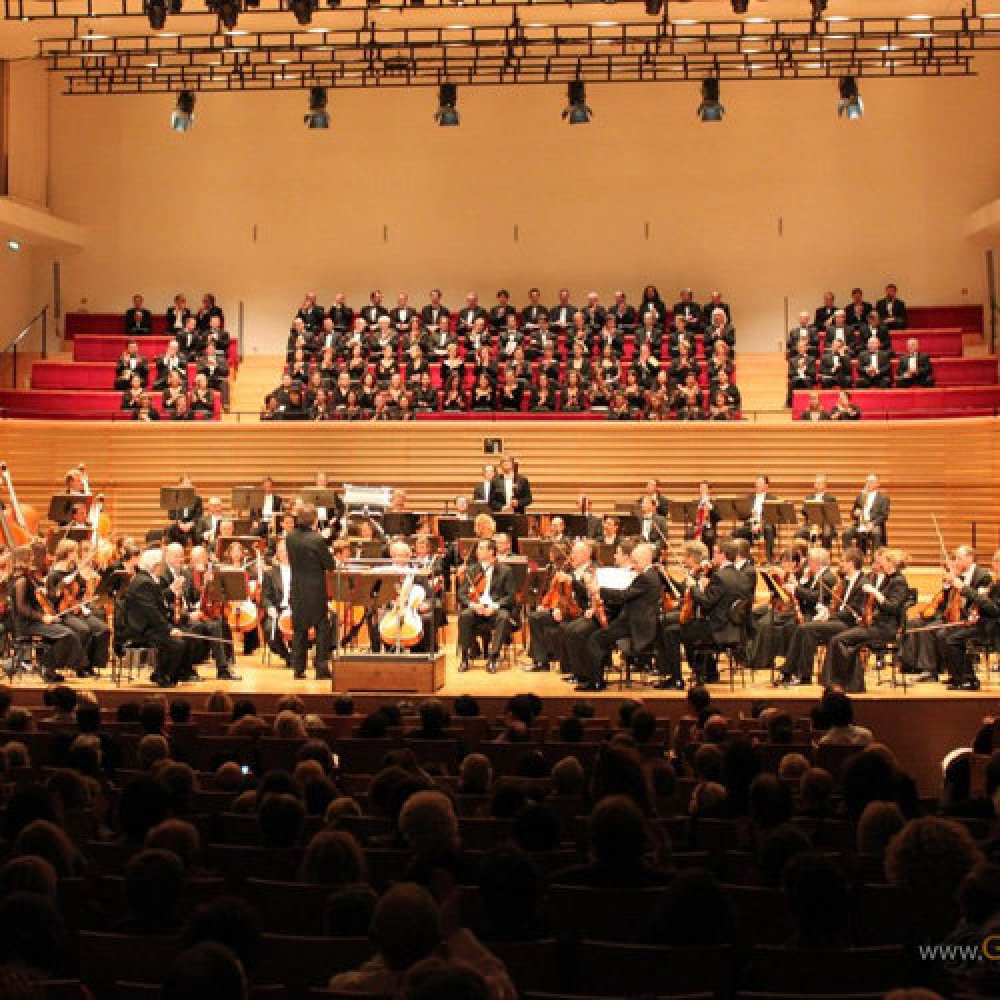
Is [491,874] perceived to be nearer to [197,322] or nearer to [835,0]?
[835,0]

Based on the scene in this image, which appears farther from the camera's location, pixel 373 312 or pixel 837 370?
pixel 373 312

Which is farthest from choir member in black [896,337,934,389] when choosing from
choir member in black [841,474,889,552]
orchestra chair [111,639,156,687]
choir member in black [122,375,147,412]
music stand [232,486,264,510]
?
orchestra chair [111,639,156,687]

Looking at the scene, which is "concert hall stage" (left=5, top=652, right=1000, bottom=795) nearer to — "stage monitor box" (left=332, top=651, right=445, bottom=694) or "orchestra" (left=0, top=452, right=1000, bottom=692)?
"stage monitor box" (left=332, top=651, right=445, bottom=694)

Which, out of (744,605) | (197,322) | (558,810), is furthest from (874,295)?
(558,810)

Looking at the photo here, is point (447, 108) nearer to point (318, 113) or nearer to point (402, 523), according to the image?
point (318, 113)

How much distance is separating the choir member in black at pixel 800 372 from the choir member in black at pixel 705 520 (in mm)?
3774

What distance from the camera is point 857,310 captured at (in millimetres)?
23312

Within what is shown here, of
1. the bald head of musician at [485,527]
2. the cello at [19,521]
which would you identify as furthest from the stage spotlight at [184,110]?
the bald head of musician at [485,527]

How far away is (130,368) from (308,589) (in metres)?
10.6

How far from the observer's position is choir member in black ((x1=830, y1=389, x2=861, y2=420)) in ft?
69.9

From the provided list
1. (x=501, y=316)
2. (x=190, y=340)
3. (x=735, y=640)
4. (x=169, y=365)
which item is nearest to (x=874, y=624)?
(x=735, y=640)

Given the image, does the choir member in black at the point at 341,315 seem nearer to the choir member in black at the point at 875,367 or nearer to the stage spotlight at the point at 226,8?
the choir member in black at the point at 875,367

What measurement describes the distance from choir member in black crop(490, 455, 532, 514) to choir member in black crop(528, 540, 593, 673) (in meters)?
4.13

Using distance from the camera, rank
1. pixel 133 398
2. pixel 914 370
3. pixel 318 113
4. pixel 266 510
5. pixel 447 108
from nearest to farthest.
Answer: pixel 266 510 → pixel 447 108 → pixel 318 113 → pixel 914 370 → pixel 133 398
